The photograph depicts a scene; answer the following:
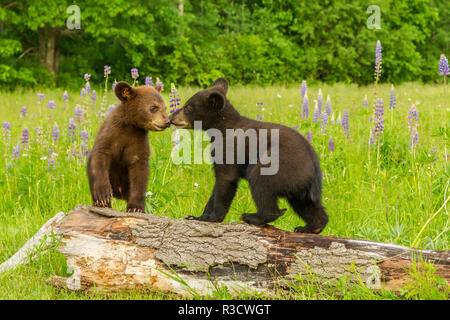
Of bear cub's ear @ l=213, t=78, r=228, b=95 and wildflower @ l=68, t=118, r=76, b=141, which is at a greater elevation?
bear cub's ear @ l=213, t=78, r=228, b=95

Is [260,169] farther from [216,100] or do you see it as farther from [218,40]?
[218,40]

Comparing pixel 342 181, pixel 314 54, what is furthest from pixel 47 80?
pixel 342 181

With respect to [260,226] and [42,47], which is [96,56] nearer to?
[42,47]

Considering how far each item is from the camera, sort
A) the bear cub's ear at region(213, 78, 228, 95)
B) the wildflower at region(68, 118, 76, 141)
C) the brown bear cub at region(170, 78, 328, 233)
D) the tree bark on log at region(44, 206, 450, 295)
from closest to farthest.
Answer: the tree bark on log at region(44, 206, 450, 295) < the brown bear cub at region(170, 78, 328, 233) < the bear cub's ear at region(213, 78, 228, 95) < the wildflower at region(68, 118, 76, 141)

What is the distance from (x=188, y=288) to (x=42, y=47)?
1941 cm

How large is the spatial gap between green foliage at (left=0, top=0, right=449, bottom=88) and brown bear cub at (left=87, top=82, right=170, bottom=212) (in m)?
14.1

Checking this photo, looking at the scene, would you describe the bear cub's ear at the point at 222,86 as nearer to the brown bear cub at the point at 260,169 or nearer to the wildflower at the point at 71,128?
the brown bear cub at the point at 260,169

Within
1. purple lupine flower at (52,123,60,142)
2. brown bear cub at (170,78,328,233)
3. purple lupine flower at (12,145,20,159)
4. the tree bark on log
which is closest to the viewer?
the tree bark on log

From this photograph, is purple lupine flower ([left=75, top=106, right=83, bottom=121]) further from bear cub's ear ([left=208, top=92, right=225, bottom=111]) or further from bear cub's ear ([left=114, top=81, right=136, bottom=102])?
bear cub's ear ([left=208, top=92, right=225, bottom=111])

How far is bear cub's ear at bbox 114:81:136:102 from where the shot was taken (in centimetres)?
434

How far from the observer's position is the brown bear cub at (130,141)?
4.25 meters

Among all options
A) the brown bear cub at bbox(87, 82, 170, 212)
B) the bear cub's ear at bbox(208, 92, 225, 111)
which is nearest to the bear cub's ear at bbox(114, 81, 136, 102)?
the brown bear cub at bbox(87, 82, 170, 212)

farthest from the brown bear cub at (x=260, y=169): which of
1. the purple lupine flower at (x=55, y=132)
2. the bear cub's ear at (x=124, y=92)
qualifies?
the purple lupine flower at (x=55, y=132)

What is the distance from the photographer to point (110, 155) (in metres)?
4.27
